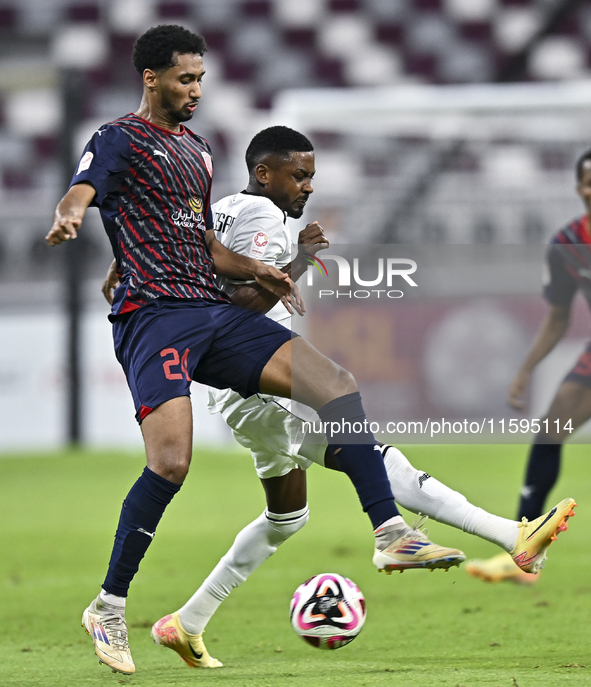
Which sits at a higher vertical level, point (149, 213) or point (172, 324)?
point (149, 213)

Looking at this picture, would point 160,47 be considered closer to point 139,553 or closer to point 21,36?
point 139,553

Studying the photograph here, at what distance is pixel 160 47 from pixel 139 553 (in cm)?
146

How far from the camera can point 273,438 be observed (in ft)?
10.9

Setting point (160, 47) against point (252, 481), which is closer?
point (160, 47)

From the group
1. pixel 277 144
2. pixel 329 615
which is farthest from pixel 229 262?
Result: pixel 329 615

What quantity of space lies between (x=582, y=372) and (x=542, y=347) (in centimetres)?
24

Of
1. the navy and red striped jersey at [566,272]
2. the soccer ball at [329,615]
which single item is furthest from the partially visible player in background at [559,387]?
the soccer ball at [329,615]

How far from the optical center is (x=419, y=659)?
3199 millimetres

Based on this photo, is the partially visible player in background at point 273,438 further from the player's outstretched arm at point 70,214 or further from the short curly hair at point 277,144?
the player's outstretched arm at point 70,214

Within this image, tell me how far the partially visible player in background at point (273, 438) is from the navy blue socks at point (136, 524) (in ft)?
1.55

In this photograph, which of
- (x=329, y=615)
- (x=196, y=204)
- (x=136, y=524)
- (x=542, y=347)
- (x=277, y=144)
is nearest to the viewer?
(x=136, y=524)

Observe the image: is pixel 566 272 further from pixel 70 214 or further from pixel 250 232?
pixel 70 214

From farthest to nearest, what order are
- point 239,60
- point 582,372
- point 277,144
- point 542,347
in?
1. point 239,60
2. point 542,347
3. point 582,372
4. point 277,144

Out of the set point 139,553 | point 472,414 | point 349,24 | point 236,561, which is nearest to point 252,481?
point 472,414
